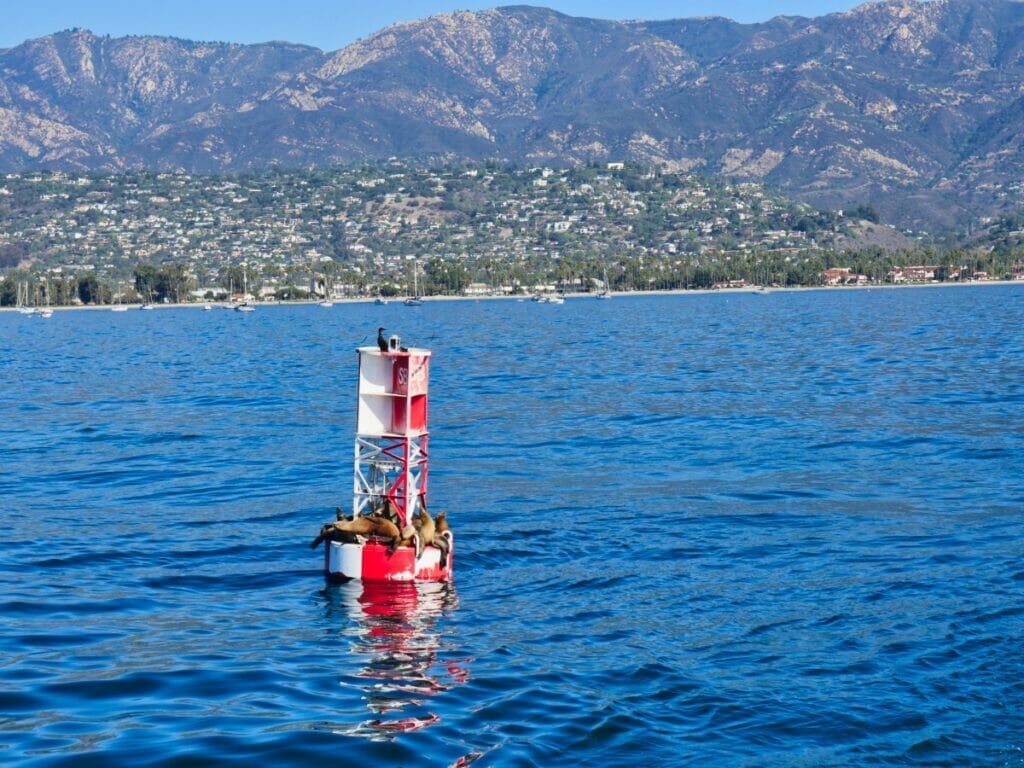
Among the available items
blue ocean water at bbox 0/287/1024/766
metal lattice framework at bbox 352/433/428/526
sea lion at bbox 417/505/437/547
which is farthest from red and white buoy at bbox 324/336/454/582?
blue ocean water at bbox 0/287/1024/766

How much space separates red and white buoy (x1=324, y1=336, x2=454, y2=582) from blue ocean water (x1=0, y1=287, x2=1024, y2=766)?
1.57 feet

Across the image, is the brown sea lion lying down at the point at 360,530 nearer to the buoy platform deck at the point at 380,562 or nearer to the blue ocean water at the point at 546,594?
the buoy platform deck at the point at 380,562

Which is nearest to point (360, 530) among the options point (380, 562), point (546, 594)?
point (380, 562)

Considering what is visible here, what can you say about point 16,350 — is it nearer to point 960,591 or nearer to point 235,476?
point 235,476

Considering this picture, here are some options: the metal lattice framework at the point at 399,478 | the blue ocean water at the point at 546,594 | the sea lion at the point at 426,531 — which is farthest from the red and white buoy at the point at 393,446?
the blue ocean water at the point at 546,594

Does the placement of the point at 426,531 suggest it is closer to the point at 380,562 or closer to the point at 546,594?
the point at 380,562

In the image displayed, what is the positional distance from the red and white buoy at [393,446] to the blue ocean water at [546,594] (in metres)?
0.48

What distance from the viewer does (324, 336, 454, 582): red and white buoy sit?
81.5 ft

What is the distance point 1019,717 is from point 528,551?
42.0ft

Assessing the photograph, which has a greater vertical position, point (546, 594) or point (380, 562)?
point (380, 562)

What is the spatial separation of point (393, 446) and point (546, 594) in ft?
13.2

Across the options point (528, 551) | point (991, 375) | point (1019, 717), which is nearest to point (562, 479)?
point (528, 551)

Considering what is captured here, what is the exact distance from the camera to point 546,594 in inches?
981

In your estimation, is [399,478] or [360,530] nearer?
[360,530]
